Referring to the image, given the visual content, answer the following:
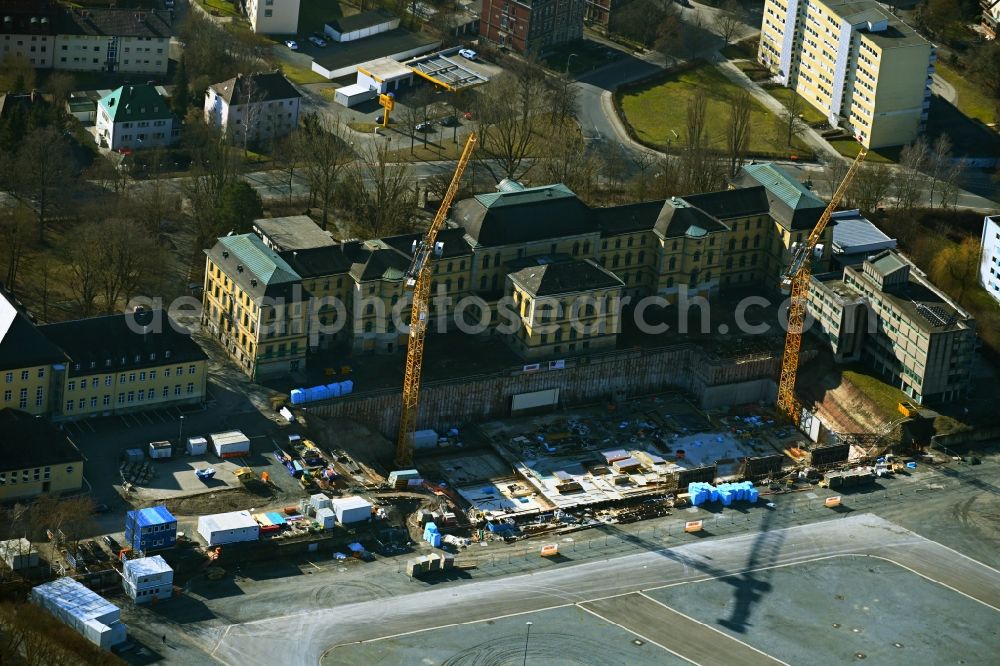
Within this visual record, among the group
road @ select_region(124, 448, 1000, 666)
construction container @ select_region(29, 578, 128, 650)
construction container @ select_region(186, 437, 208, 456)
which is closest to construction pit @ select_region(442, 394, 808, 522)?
road @ select_region(124, 448, 1000, 666)


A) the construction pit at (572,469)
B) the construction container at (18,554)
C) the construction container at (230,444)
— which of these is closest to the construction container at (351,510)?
the construction container at (230,444)

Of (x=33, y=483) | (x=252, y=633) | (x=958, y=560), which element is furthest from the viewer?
(x=958, y=560)

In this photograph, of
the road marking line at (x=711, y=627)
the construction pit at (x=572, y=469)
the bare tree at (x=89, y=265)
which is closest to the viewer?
the road marking line at (x=711, y=627)

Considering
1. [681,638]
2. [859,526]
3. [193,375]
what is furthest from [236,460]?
[859,526]

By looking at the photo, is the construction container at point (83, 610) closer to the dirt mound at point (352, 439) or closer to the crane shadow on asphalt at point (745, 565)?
the dirt mound at point (352, 439)

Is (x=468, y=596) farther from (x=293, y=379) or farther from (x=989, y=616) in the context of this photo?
(x=989, y=616)

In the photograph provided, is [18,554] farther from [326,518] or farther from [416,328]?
[416,328]
